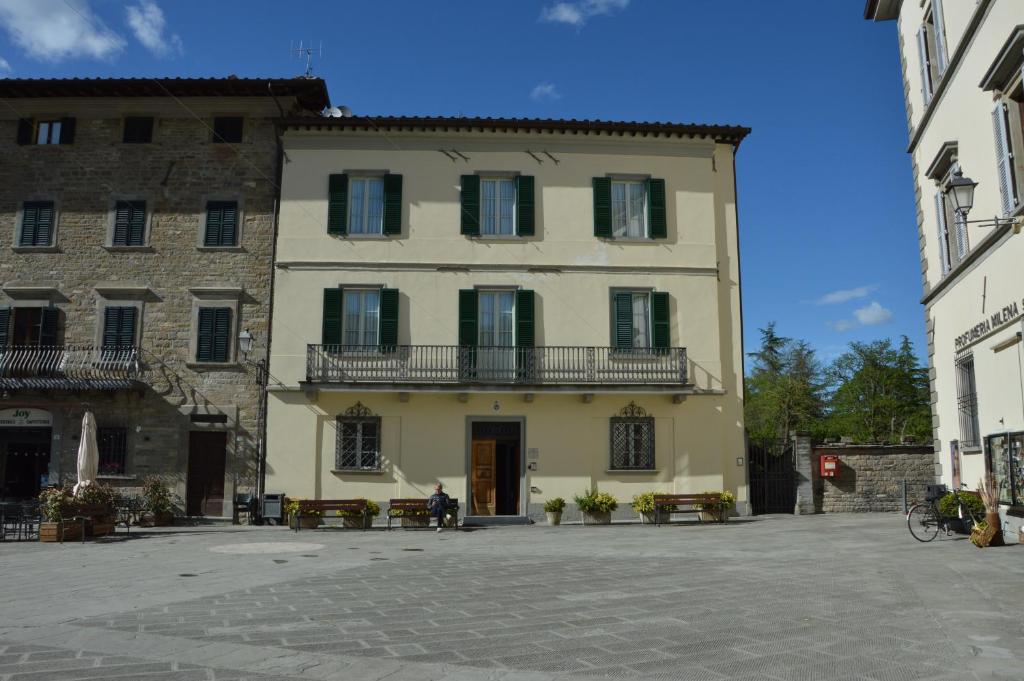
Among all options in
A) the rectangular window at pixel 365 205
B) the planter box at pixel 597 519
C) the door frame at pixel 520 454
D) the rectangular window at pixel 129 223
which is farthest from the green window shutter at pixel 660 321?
the rectangular window at pixel 129 223

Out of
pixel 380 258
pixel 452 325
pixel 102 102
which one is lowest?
pixel 452 325

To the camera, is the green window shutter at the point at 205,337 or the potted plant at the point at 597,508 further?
the green window shutter at the point at 205,337

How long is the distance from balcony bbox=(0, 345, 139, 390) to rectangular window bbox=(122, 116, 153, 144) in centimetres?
574

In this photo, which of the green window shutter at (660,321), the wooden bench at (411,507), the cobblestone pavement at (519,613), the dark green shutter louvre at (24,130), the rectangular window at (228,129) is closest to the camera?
the cobblestone pavement at (519,613)

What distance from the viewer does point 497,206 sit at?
21875mm

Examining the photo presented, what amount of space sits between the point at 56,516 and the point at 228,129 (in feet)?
36.9

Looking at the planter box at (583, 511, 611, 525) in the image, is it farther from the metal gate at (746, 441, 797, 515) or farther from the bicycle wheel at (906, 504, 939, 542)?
the bicycle wheel at (906, 504, 939, 542)

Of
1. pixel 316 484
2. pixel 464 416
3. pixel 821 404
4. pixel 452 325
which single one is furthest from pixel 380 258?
pixel 821 404

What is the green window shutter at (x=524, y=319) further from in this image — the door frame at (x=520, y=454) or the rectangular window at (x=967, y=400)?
the rectangular window at (x=967, y=400)

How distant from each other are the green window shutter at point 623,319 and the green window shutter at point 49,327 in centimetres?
1461

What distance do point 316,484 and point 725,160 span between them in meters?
13.9

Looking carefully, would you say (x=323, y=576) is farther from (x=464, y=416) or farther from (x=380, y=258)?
(x=380, y=258)

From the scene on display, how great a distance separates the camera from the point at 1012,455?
1223cm

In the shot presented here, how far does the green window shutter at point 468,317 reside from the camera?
20.9 meters
